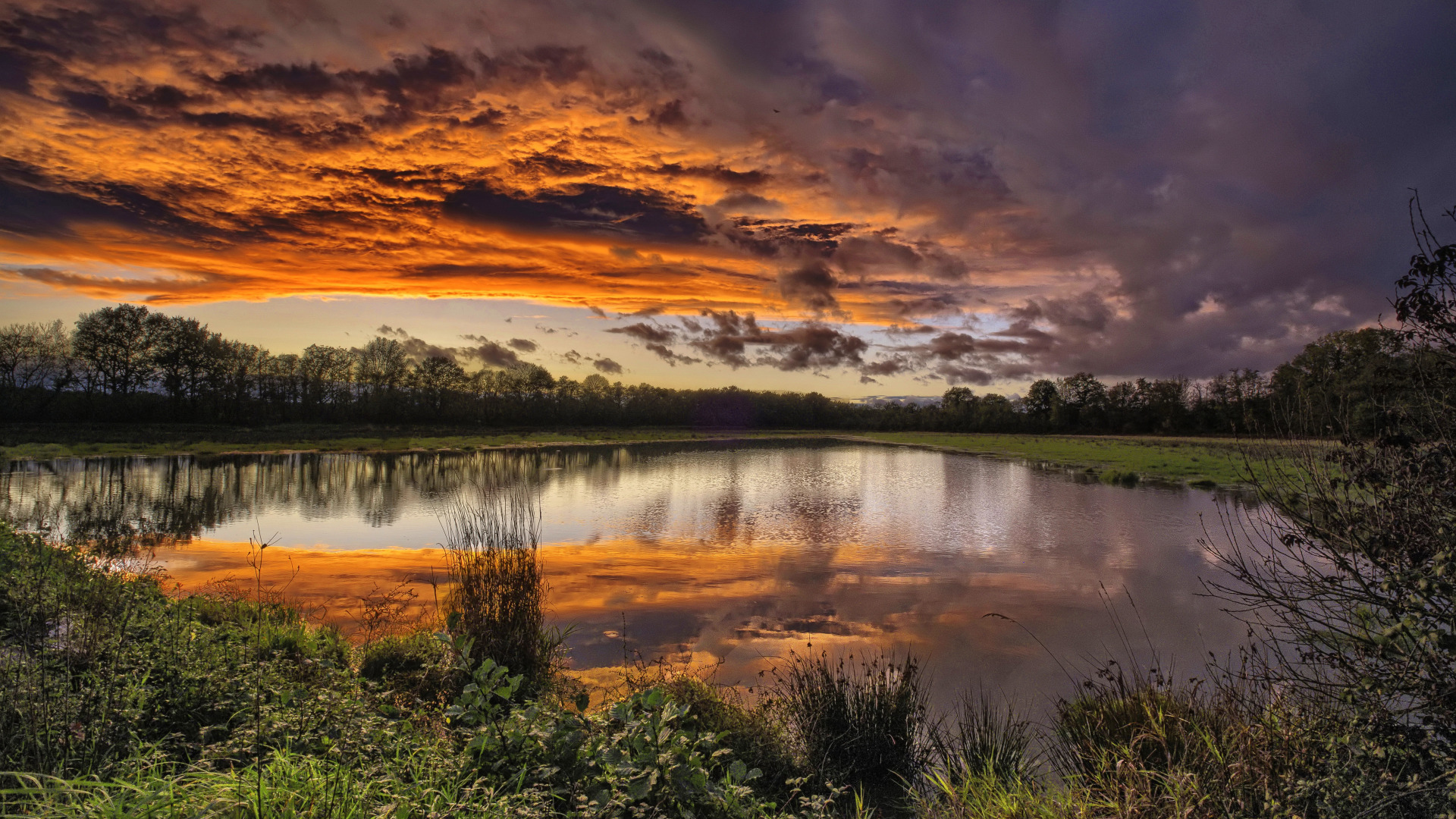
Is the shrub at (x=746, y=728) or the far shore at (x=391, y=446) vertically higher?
the far shore at (x=391, y=446)

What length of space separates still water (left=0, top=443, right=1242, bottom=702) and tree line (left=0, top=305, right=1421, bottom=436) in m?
4.71

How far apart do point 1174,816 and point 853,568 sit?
415 inches

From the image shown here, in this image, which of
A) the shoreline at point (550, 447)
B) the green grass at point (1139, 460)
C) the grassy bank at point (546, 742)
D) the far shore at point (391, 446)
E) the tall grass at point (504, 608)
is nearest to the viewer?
the grassy bank at point (546, 742)

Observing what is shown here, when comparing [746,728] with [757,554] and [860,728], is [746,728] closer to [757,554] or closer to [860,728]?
[860,728]

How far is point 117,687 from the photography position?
4.75m

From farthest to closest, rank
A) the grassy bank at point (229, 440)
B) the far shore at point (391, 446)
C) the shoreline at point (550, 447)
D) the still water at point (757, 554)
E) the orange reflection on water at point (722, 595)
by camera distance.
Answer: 1. the grassy bank at point (229, 440)
2. the far shore at point (391, 446)
3. the shoreline at point (550, 447)
4. the still water at point (757, 554)
5. the orange reflection on water at point (722, 595)

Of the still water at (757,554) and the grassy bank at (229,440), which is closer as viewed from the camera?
the still water at (757,554)

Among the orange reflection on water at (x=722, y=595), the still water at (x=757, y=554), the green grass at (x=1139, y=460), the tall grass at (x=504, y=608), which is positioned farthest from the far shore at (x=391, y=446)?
the tall grass at (x=504, y=608)

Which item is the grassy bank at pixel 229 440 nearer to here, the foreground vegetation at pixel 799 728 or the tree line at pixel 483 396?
the tree line at pixel 483 396

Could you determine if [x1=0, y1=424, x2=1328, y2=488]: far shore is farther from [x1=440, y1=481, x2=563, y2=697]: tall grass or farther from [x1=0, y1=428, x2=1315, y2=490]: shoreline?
[x1=440, y1=481, x2=563, y2=697]: tall grass

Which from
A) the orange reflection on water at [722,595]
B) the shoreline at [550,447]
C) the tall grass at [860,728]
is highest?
the shoreline at [550,447]

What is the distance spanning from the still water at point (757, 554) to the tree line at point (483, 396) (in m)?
4.71

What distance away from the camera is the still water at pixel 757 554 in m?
9.69

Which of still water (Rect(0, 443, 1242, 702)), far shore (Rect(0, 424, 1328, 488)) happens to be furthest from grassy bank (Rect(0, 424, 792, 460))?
still water (Rect(0, 443, 1242, 702))
